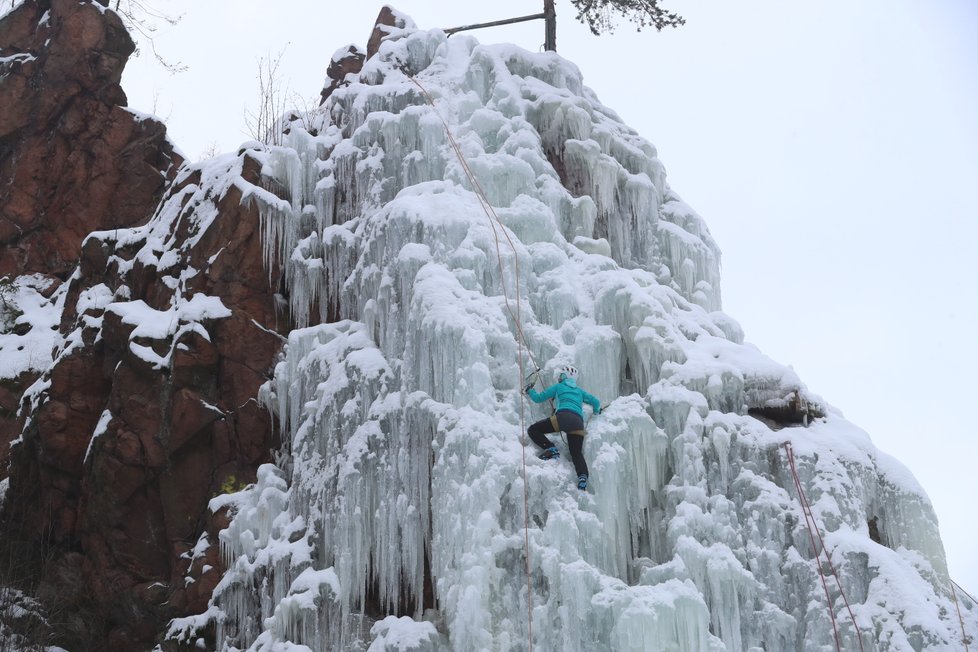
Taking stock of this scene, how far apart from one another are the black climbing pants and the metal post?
734 centimetres

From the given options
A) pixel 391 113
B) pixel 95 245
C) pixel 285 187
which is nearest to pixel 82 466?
pixel 95 245

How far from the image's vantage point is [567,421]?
8461 mm

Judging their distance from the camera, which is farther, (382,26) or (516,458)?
(382,26)

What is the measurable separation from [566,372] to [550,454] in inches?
31.6

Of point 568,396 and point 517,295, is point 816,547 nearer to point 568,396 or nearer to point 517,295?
point 568,396

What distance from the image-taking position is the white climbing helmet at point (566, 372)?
8.88m

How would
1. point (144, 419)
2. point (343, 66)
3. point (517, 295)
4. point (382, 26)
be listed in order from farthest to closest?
point (343, 66), point (382, 26), point (144, 419), point (517, 295)

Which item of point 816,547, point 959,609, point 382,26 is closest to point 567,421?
point 816,547

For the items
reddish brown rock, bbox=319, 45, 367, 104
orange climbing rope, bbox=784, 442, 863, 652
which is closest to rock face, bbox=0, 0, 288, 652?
reddish brown rock, bbox=319, 45, 367, 104

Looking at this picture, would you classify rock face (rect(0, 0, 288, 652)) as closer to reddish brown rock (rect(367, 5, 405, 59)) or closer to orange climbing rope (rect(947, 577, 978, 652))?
reddish brown rock (rect(367, 5, 405, 59))

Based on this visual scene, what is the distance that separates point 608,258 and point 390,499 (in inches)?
138

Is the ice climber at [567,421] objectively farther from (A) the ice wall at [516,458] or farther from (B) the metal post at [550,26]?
(B) the metal post at [550,26]

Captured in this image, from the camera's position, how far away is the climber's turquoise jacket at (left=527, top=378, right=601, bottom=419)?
8.57 m

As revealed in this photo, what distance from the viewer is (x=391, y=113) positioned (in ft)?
38.4
